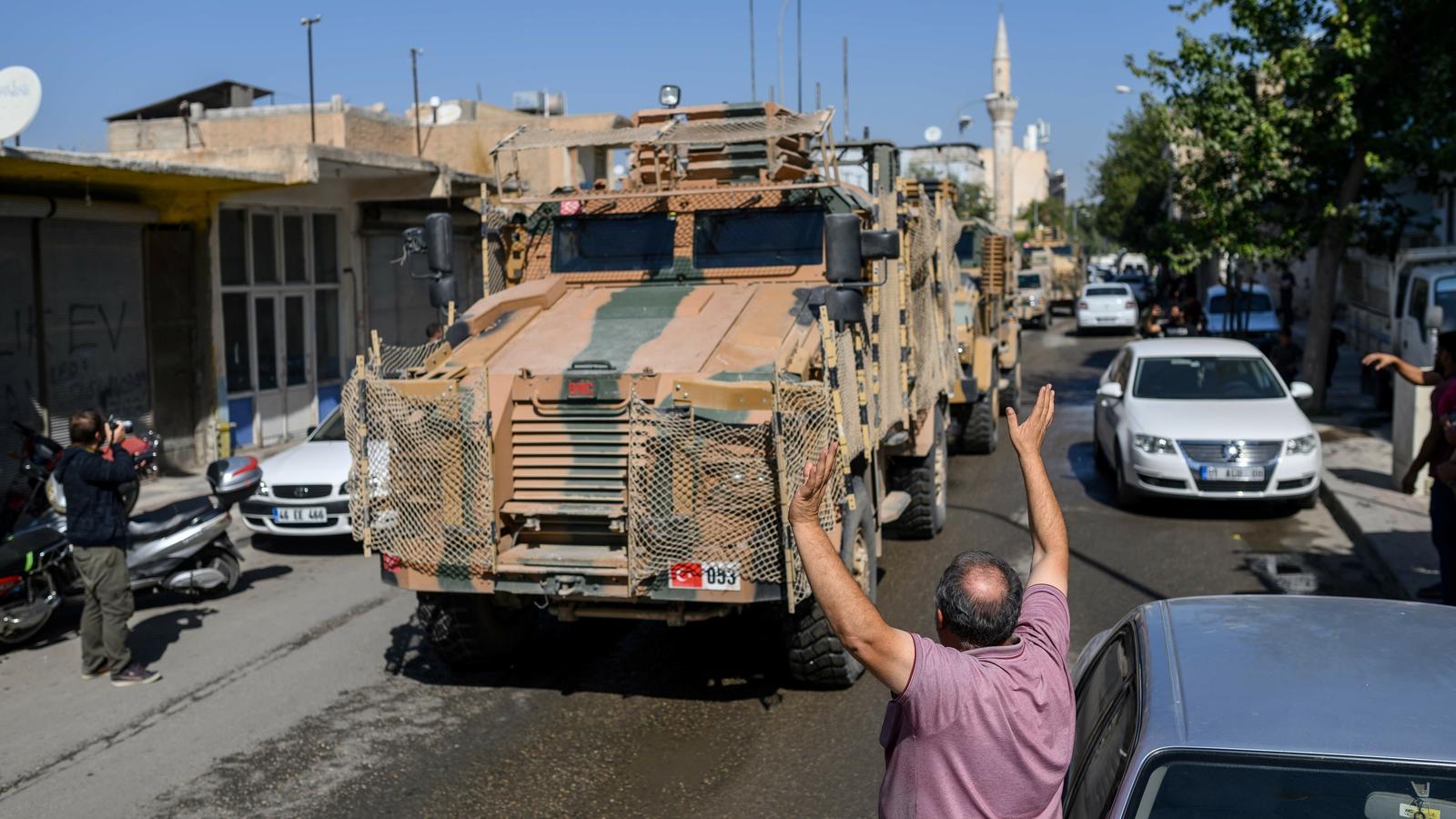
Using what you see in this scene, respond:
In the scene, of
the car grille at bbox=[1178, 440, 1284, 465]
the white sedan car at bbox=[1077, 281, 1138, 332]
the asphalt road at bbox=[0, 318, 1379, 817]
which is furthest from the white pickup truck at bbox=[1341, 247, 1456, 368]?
the white sedan car at bbox=[1077, 281, 1138, 332]

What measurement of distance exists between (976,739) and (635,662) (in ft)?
17.3

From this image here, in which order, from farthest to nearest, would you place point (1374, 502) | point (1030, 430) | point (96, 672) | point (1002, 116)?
point (1002, 116)
point (1374, 502)
point (96, 672)
point (1030, 430)

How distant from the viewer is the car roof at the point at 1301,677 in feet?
9.82

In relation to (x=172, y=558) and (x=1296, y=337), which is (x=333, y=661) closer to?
(x=172, y=558)

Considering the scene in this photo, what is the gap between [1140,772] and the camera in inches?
120

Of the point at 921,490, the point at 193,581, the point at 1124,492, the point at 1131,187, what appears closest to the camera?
the point at 193,581

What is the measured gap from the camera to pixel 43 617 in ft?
28.1

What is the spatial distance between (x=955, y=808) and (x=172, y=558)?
7827 mm

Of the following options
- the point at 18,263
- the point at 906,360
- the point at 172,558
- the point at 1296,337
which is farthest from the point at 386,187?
the point at 1296,337

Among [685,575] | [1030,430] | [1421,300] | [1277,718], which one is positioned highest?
[1421,300]

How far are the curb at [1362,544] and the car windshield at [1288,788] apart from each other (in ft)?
19.2

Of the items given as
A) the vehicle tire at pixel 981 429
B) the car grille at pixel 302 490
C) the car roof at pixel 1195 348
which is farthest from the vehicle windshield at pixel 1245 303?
the car grille at pixel 302 490

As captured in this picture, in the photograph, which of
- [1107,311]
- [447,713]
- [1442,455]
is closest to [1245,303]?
[1107,311]

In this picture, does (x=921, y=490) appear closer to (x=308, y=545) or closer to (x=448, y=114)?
(x=308, y=545)
